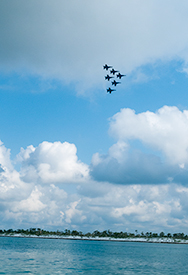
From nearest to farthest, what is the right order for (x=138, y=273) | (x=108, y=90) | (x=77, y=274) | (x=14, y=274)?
1. (x=14, y=274)
2. (x=77, y=274)
3. (x=138, y=273)
4. (x=108, y=90)

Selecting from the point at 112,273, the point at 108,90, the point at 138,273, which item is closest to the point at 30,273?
the point at 112,273

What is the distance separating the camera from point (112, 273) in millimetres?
75062

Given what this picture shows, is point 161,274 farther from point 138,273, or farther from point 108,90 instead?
point 108,90

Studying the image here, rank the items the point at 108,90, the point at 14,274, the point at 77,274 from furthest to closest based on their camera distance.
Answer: the point at 108,90 → the point at 77,274 → the point at 14,274

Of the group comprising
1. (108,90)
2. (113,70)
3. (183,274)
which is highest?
(113,70)

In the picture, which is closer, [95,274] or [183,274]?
[95,274]

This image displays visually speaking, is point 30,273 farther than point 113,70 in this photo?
No

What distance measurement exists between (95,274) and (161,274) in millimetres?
19319

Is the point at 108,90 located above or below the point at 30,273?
above

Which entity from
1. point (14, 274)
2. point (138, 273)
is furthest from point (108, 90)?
point (14, 274)

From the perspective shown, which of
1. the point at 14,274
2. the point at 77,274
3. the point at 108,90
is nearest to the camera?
the point at 14,274

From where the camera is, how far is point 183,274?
80.3m

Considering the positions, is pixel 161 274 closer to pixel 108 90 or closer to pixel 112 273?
pixel 112 273

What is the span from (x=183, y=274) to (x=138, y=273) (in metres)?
14.3
